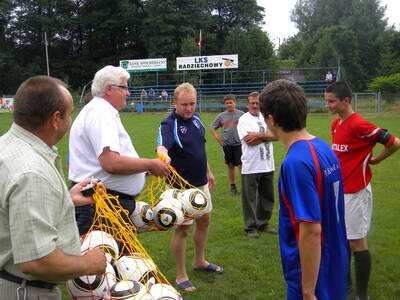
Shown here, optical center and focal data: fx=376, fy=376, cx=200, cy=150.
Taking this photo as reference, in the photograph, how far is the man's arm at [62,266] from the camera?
5.32 ft

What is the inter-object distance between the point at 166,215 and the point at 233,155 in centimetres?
532

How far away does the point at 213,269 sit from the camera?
4.54 m

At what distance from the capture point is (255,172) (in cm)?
575

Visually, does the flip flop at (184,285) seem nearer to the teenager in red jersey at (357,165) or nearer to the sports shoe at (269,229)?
the teenager in red jersey at (357,165)

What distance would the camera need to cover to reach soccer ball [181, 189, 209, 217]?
11.0ft

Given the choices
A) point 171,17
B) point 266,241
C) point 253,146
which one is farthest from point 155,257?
point 171,17

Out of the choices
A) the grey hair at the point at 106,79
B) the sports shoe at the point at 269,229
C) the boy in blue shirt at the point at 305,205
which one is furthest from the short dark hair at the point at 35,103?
the sports shoe at the point at 269,229

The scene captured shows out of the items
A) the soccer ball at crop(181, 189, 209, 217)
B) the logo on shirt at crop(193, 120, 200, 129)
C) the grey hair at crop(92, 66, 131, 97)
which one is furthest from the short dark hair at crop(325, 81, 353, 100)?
the grey hair at crop(92, 66, 131, 97)

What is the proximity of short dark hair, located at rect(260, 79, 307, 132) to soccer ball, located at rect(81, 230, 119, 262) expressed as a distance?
129 cm

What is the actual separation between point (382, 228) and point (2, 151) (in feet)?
18.7

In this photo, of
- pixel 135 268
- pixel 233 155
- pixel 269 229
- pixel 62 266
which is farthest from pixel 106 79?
pixel 233 155

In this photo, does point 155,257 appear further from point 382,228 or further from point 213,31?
point 213,31

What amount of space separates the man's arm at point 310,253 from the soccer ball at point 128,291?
2.88 feet

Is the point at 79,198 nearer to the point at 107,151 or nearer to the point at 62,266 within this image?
the point at 107,151
